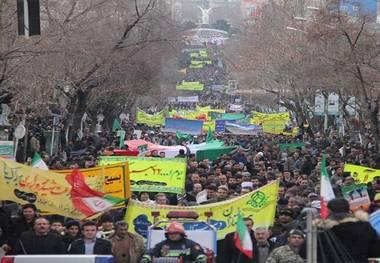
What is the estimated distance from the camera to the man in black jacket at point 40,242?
11.1 metres

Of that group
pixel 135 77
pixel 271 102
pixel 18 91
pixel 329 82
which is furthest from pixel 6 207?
pixel 271 102

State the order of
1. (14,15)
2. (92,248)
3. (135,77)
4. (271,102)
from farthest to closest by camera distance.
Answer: (271,102) → (135,77) → (14,15) → (92,248)

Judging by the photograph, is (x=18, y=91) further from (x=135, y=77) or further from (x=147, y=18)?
(x=135, y=77)

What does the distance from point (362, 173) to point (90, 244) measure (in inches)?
392

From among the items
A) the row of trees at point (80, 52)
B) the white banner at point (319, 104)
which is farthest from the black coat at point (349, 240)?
the white banner at point (319, 104)

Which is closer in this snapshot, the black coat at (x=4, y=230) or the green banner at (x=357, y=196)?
the black coat at (x=4, y=230)

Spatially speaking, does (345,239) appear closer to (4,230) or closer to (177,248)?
(177,248)

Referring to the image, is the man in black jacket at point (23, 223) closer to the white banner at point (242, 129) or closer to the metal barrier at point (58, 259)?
the metal barrier at point (58, 259)

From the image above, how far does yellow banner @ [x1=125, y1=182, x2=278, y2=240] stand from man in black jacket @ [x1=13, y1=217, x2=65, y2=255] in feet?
5.84

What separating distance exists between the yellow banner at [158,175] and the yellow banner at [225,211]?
433cm

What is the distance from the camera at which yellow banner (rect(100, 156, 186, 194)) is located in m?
18.1

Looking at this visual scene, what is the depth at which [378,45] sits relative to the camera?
96.3 ft

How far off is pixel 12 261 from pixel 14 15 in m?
11.4

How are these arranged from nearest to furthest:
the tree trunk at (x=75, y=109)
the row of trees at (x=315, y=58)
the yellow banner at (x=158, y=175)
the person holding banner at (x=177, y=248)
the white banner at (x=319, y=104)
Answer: the person holding banner at (x=177, y=248) < the yellow banner at (x=158, y=175) < the row of trees at (x=315, y=58) < the tree trunk at (x=75, y=109) < the white banner at (x=319, y=104)
